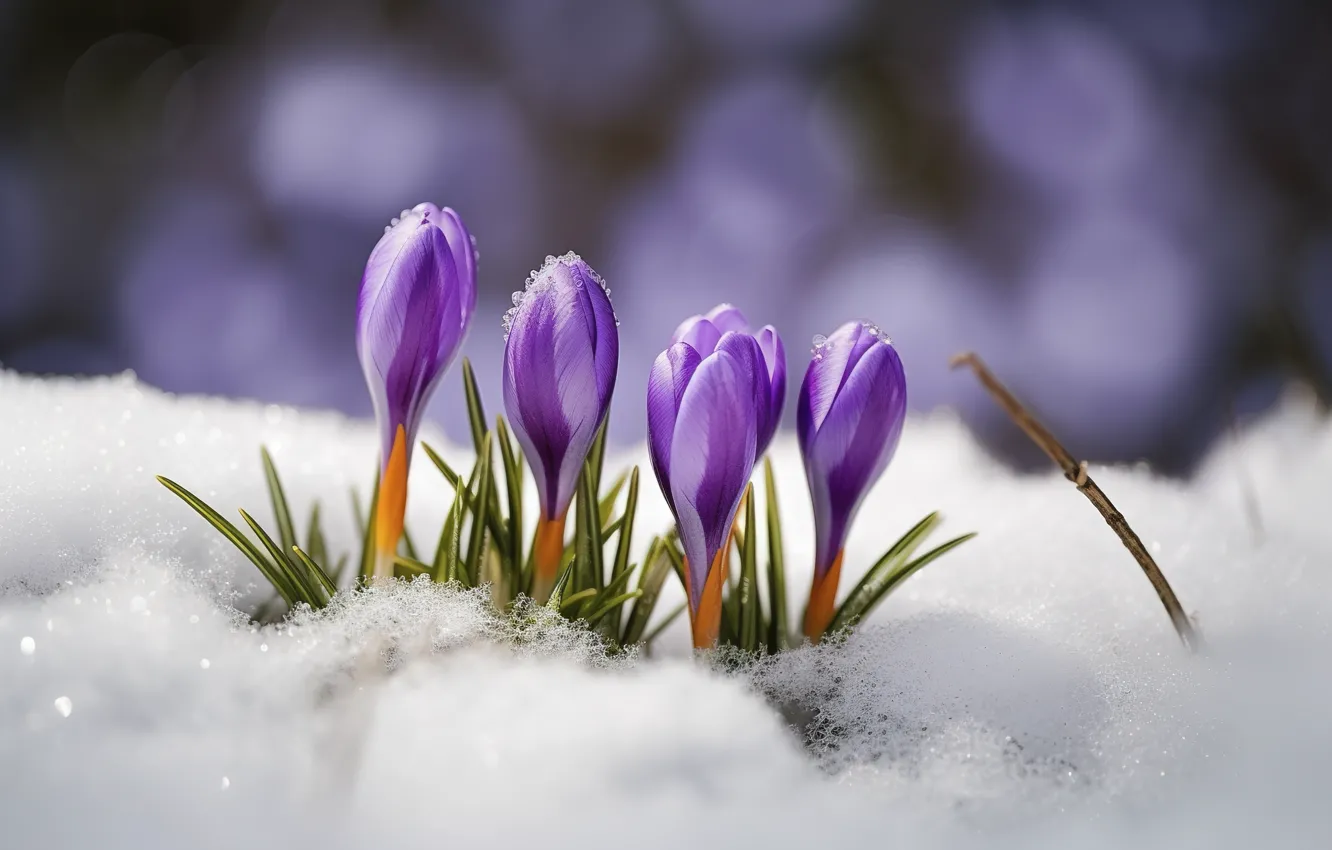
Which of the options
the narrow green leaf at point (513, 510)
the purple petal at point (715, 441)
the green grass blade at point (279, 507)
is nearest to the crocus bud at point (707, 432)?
the purple petal at point (715, 441)

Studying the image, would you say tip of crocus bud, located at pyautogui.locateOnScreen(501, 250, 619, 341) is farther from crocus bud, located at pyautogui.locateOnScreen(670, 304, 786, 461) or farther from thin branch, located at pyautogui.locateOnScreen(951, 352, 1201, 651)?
thin branch, located at pyautogui.locateOnScreen(951, 352, 1201, 651)

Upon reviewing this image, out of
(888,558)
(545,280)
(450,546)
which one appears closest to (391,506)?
(450,546)

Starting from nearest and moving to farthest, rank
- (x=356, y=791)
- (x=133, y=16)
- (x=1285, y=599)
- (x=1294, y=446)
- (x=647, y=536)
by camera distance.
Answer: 1. (x=356, y=791)
2. (x=1285, y=599)
3. (x=647, y=536)
4. (x=1294, y=446)
5. (x=133, y=16)

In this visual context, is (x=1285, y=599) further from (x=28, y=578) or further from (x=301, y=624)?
(x=28, y=578)

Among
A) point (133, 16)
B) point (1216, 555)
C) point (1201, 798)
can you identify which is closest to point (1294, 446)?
point (1216, 555)

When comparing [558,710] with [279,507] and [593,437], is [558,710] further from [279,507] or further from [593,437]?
[279,507]

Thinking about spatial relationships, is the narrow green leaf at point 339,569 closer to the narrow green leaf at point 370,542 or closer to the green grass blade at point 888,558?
the narrow green leaf at point 370,542

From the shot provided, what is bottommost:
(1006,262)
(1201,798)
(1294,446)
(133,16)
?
(1201,798)
